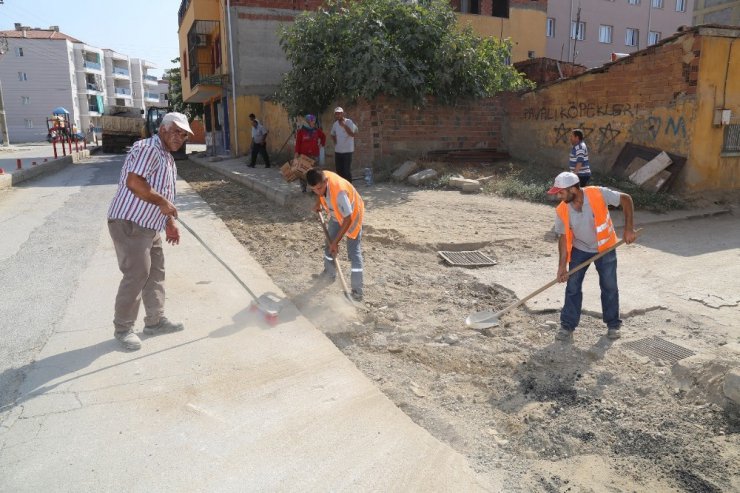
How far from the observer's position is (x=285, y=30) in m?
13.3

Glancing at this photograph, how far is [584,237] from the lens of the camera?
4082 millimetres

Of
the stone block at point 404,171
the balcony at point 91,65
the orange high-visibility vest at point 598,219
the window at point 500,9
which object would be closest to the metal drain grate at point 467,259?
the orange high-visibility vest at point 598,219

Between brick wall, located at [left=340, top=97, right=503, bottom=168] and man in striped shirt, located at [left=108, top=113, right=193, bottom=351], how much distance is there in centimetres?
891

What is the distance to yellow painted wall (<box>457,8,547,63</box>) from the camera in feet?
74.7

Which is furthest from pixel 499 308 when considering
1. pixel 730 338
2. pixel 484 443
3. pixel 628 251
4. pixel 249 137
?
pixel 249 137

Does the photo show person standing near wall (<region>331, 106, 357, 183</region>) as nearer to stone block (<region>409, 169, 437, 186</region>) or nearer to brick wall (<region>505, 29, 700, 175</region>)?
stone block (<region>409, 169, 437, 186</region>)

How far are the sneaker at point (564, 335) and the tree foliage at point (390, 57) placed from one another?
28.0 ft

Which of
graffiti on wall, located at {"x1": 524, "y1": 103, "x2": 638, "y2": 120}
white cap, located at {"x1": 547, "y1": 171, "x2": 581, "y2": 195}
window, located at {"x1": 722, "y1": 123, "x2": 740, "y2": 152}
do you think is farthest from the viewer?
graffiti on wall, located at {"x1": 524, "y1": 103, "x2": 638, "y2": 120}

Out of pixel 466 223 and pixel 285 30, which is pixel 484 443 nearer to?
pixel 466 223

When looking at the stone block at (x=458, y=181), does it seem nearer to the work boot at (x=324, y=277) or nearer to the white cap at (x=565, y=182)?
the work boot at (x=324, y=277)

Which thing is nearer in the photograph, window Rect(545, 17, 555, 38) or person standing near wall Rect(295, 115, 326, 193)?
person standing near wall Rect(295, 115, 326, 193)

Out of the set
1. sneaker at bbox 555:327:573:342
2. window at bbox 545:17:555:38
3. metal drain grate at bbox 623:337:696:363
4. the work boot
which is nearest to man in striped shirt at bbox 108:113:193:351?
the work boot

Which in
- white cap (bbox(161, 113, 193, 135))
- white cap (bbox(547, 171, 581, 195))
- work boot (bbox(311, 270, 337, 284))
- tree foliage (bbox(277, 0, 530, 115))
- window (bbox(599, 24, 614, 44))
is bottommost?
work boot (bbox(311, 270, 337, 284))

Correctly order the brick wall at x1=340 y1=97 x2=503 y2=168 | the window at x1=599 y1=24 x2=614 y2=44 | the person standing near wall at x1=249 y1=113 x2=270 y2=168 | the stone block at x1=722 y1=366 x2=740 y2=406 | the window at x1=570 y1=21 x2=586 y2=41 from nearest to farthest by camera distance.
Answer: the stone block at x1=722 y1=366 x2=740 y2=406, the brick wall at x1=340 y1=97 x2=503 y2=168, the person standing near wall at x1=249 y1=113 x2=270 y2=168, the window at x1=570 y1=21 x2=586 y2=41, the window at x1=599 y1=24 x2=614 y2=44
